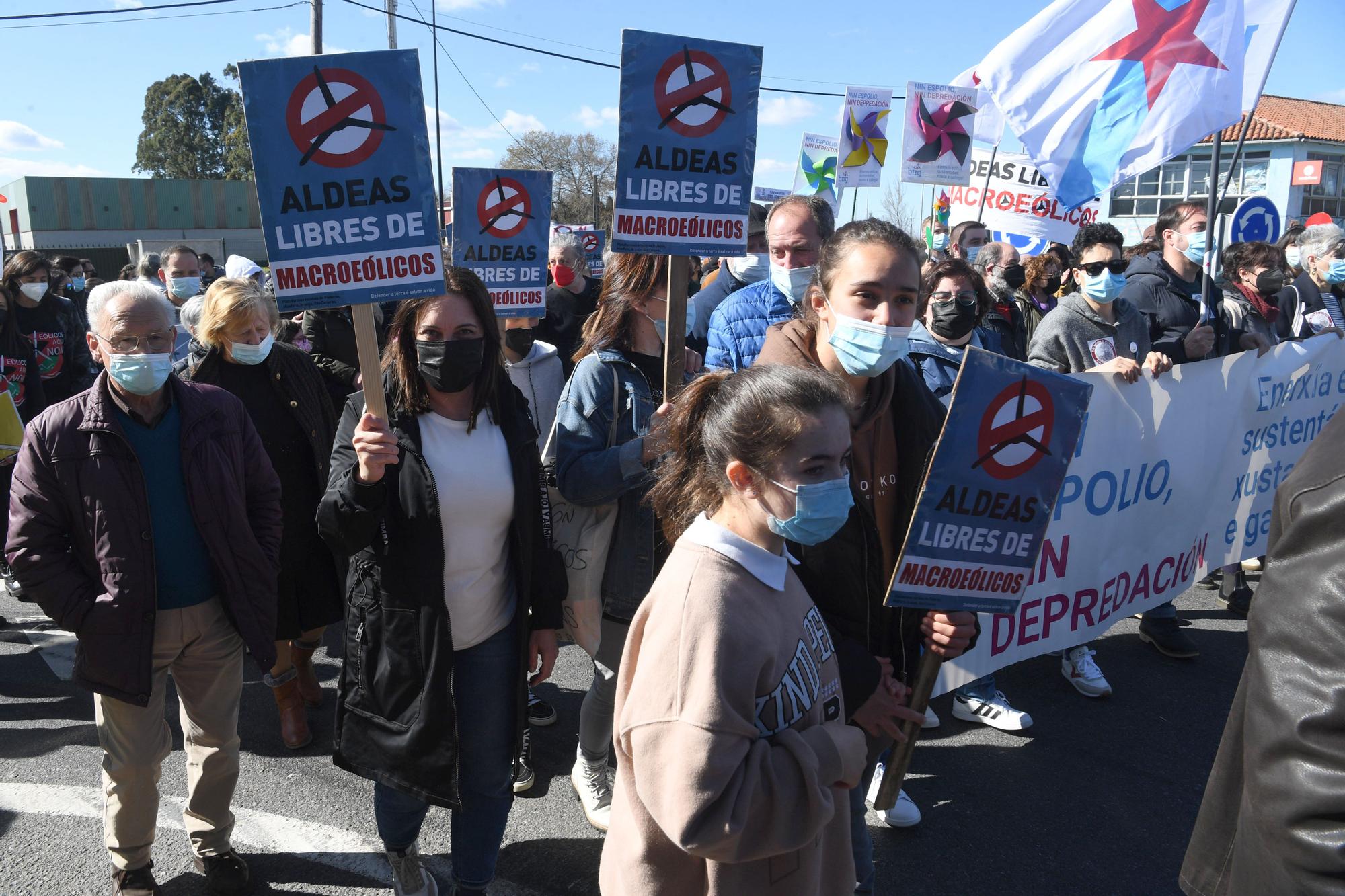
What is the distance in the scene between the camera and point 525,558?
9.14 ft

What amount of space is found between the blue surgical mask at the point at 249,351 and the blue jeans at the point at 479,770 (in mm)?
1875

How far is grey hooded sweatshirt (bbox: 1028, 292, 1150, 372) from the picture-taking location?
4656mm

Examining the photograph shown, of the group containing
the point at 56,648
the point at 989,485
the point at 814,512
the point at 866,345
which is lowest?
the point at 56,648

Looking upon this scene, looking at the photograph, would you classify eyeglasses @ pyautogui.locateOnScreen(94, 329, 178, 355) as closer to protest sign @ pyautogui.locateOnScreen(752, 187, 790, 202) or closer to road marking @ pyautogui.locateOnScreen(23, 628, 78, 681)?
road marking @ pyautogui.locateOnScreen(23, 628, 78, 681)

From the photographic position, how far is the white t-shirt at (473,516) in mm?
→ 2654

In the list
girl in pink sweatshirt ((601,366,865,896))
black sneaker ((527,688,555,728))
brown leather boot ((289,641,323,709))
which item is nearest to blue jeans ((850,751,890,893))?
girl in pink sweatshirt ((601,366,865,896))

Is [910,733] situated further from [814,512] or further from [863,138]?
[863,138]

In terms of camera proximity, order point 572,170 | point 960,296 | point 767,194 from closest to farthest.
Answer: point 960,296 < point 767,194 < point 572,170

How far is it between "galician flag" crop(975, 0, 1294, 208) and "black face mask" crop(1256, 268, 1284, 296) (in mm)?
1999

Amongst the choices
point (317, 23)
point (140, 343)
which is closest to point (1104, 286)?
point (140, 343)

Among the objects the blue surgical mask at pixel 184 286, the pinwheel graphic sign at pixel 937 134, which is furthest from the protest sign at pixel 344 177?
the pinwheel graphic sign at pixel 937 134

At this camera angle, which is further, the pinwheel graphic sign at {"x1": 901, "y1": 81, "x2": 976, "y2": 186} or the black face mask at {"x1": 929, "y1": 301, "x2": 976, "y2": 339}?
the pinwheel graphic sign at {"x1": 901, "y1": 81, "x2": 976, "y2": 186}

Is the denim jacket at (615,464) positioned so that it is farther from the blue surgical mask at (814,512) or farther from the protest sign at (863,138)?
the protest sign at (863,138)

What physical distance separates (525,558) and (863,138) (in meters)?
9.73
